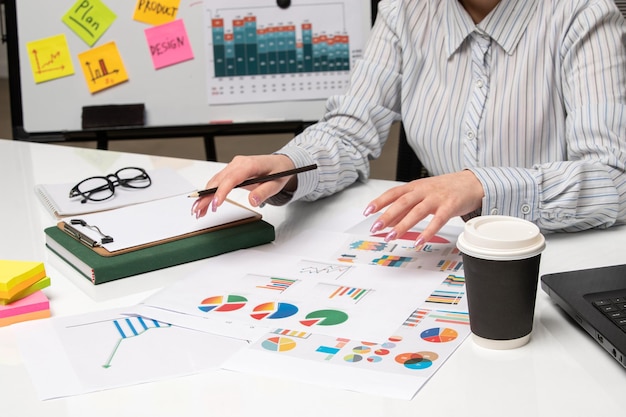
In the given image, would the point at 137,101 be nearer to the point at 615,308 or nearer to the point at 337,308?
the point at 337,308

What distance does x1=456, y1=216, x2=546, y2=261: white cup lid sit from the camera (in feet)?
2.40

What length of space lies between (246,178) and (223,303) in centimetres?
28

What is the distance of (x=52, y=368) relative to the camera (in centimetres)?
77

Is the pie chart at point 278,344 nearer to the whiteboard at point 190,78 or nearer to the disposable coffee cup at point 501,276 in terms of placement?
the disposable coffee cup at point 501,276

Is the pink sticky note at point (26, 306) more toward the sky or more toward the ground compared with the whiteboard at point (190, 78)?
more toward the ground

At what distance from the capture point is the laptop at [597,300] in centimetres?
76

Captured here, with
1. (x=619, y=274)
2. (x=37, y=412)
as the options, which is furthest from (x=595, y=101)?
(x=37, y=412)

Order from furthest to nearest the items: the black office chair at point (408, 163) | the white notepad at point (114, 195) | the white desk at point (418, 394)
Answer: the black office chair at point (408, 163), the white notepad at point (114, 195), the white desk at point (418, 394)

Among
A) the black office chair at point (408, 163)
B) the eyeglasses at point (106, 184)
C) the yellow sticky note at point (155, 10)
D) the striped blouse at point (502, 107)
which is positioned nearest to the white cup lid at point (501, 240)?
the striped blouse at point (502, 107)

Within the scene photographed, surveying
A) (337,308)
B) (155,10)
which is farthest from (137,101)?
(337,308)

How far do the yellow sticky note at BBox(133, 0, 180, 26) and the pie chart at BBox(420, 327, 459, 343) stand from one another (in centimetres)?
145

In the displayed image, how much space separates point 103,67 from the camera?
2.09 m

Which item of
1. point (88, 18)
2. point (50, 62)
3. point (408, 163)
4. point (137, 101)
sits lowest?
point (408, 163)

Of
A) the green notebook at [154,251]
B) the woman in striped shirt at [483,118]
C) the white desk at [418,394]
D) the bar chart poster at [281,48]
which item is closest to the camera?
the white desk at [418,394]
